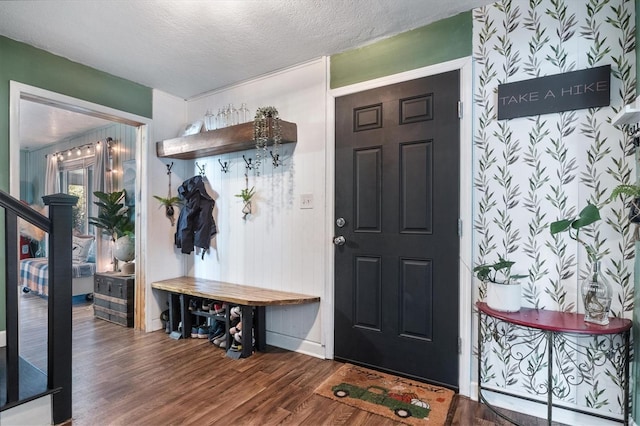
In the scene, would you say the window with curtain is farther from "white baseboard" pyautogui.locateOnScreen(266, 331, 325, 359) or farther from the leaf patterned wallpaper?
the leaf patterned wallpaper

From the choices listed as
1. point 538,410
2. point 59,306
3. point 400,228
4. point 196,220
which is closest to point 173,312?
point 196,220

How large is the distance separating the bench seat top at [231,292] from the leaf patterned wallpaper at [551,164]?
139cm

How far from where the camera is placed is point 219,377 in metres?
2.31

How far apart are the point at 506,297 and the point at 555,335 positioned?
0.41 m

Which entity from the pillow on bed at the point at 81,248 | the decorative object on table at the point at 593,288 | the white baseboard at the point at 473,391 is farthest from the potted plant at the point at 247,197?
the pillow on bed at the point at 81,248

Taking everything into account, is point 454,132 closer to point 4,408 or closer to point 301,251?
point 301,251

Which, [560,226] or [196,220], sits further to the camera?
[196,220]

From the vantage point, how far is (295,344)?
2785 mm

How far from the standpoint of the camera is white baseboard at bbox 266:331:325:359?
267 cm

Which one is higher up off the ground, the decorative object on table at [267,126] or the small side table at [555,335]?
the decorative object on table at [267,126]

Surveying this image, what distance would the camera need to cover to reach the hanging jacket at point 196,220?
3312mm

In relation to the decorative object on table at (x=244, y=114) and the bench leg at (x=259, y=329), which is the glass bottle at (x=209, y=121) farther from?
the bench leg at (x=259, y=329)

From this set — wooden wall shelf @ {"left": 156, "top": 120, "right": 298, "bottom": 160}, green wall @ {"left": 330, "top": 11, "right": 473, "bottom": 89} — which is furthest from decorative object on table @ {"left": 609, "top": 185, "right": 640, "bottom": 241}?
wooden wall shelf @ {"left": 156, "top": 120, "right": 298, "bottom": 160}

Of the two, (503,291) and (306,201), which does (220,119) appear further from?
(503,291)
